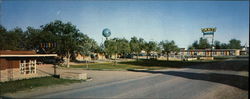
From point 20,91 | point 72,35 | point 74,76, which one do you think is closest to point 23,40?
point 72,35

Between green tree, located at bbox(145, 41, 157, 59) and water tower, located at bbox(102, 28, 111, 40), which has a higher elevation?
water tower, located at bbox(102, 28, 111, 40)

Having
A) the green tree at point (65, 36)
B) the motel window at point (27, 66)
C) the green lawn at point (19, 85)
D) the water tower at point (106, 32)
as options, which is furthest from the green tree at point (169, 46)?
the green lawn at point (19, 85)

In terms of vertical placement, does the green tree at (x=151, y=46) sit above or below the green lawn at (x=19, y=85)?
above

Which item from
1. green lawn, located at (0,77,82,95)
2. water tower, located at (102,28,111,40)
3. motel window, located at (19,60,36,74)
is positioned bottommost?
green lawn, located at (0,77,82,95)

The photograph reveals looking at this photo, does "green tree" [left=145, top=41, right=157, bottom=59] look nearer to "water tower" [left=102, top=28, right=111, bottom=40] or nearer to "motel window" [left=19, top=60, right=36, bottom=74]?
"water tower" [left=102, top=28, right=111, bottom=40]

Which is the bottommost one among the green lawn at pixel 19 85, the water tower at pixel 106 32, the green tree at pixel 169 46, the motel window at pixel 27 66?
the green lawn at pixel 19 85

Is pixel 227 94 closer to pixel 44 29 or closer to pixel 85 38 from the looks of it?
pixel 85 38

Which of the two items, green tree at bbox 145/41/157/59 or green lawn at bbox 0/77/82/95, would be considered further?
green tree at bbox 145/41/157/59

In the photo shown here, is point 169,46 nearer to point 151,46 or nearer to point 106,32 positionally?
point 151,46

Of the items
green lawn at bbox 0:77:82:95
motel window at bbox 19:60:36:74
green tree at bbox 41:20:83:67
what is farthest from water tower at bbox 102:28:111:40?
green lawn at bbox 0:77:82:95

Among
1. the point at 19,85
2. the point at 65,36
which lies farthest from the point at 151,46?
the point at 19,85

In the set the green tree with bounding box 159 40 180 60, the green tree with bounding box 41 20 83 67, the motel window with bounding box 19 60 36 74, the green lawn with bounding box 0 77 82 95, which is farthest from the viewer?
the green tree with bounding box 159 40 180 60

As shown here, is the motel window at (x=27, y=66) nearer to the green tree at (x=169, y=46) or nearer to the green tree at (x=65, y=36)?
the green tree at (x=65, y=36)

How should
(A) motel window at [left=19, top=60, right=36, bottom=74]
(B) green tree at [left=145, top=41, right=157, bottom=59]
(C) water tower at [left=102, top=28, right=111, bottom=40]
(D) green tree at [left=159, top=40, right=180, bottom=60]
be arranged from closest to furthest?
(A) motel window at [left=19, top=60, right=36, bottom=74], (C) water tower at [left=102, top=28, right=111, bottom=40], (D) green tree at [left=159, top=40, right=180, bottom=60], (B) green tree at [left=145, top=41, right=157, bottom=59]
